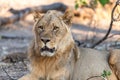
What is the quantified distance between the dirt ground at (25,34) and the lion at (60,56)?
91 cm

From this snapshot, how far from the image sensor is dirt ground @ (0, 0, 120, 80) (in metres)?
6.61

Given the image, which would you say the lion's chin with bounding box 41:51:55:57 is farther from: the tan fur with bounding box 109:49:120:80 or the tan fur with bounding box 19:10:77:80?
the tan fur with bounding box 109:49:120:80

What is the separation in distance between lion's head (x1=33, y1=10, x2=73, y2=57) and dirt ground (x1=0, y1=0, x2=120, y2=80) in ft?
3.78

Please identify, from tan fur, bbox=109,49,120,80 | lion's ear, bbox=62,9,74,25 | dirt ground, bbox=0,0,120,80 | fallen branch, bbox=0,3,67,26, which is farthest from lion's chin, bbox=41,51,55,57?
fallen branch, bbox=0,3,67,26

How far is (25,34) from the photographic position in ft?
34.2

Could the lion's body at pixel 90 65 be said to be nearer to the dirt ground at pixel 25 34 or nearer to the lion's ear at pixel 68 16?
the lion's ear at pixel 68 16

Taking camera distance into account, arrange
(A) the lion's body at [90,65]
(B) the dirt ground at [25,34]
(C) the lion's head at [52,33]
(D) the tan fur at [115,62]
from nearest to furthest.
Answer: (C) the lion's head at [52,33] < (A) the lion's body at [90,65] < (D) the tan fur at [115,62] < (B) the dirt ground at [25,34]

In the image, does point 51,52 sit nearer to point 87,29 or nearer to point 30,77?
point 30,77

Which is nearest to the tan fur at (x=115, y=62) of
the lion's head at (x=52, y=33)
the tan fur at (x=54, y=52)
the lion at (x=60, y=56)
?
the lion at (x=60, y=56)

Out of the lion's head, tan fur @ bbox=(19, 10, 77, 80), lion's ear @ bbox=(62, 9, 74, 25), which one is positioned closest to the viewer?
the lion's head

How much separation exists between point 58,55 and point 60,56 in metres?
0.04

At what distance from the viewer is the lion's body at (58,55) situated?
4.88 m

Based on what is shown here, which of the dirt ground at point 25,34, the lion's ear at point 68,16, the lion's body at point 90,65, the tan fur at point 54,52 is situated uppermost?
the lion's ear at point 68,16

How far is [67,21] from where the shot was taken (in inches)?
203
